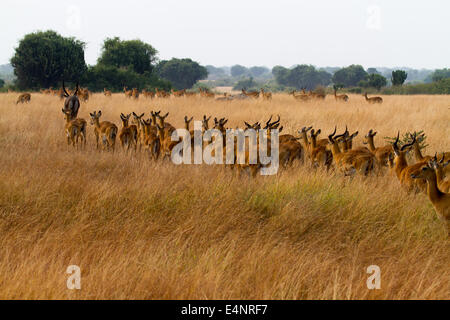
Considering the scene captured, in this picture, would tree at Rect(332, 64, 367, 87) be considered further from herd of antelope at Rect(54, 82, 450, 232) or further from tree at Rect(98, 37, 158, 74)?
herd of antelope at Rect(54, 82, 450, 232)

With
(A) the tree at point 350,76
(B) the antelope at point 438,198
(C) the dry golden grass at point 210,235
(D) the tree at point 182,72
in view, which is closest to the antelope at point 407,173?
(C) the dry golden grass at point 210,235

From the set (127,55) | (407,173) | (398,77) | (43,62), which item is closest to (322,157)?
(407,173)

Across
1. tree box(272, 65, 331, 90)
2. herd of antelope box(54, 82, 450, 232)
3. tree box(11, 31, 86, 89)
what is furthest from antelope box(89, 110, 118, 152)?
tree box(272, 65, 331, 90)

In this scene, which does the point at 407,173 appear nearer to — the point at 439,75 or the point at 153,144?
→ the point at 153,144

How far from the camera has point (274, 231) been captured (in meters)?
4.85

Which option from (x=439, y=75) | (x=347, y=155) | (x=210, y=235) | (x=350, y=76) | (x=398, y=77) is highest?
(x=439, y=75)

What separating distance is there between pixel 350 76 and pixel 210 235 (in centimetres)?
8956

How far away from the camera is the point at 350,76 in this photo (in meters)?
88.8

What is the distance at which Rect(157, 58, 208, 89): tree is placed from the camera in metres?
79.9

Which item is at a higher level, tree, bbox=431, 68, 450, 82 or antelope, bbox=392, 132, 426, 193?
tree, bbox=431, 68, 450, 82

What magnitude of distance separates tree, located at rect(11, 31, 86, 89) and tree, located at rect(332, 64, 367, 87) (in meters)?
63.6

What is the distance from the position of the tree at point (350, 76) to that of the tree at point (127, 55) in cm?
5345
